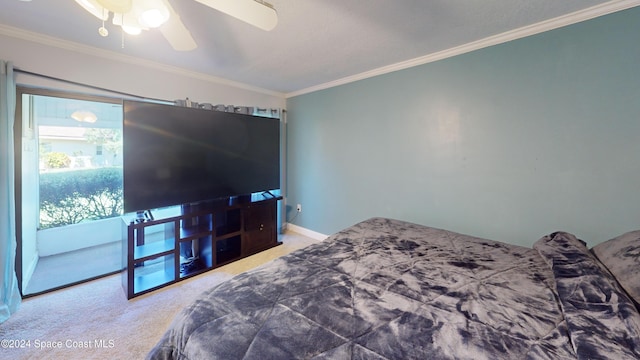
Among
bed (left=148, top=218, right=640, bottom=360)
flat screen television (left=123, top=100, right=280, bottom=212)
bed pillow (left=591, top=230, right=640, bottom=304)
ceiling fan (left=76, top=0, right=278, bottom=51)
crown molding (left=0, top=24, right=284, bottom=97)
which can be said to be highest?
crown molding (left=0, top=24, right=284, bottom=97)

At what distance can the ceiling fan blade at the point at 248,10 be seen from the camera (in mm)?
1208

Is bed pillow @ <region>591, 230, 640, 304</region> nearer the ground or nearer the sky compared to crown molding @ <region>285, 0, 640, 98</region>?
nearer the ground

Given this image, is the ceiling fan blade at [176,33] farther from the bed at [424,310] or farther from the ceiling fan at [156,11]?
the bed at [424,310]

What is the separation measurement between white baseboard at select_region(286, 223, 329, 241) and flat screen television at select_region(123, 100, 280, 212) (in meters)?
0.98

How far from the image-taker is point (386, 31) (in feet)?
6.88

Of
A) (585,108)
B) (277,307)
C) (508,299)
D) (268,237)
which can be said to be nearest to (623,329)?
(508,299)

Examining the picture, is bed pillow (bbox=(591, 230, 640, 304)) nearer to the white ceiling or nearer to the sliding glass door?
the white ceiling

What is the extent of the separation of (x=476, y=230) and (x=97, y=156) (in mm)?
4036

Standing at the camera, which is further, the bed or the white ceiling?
the white ceiling

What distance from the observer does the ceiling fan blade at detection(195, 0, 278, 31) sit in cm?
121

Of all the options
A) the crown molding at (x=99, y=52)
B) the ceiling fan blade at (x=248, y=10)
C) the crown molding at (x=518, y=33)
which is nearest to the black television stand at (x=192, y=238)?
the crown molding at (x=99, y=52)

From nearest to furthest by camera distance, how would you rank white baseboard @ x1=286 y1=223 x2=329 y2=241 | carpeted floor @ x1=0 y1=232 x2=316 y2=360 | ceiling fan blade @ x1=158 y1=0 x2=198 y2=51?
ceiling fan blade @ x1=158 y1=0 x2=198 y2=51
carpeted floor @ x1=0 y1=232 x2=316 y2=360
white baseboard @ x1=286 y1=223 x2=329 y2=241

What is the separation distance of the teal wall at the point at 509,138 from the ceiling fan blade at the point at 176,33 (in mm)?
2149

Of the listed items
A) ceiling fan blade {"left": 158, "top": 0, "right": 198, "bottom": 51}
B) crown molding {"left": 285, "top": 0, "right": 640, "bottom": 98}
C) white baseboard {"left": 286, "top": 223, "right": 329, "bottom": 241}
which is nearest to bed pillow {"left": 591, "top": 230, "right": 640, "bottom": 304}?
crown molding {"left": 285, "top": 0, "right": 640, "bottom": 98}
